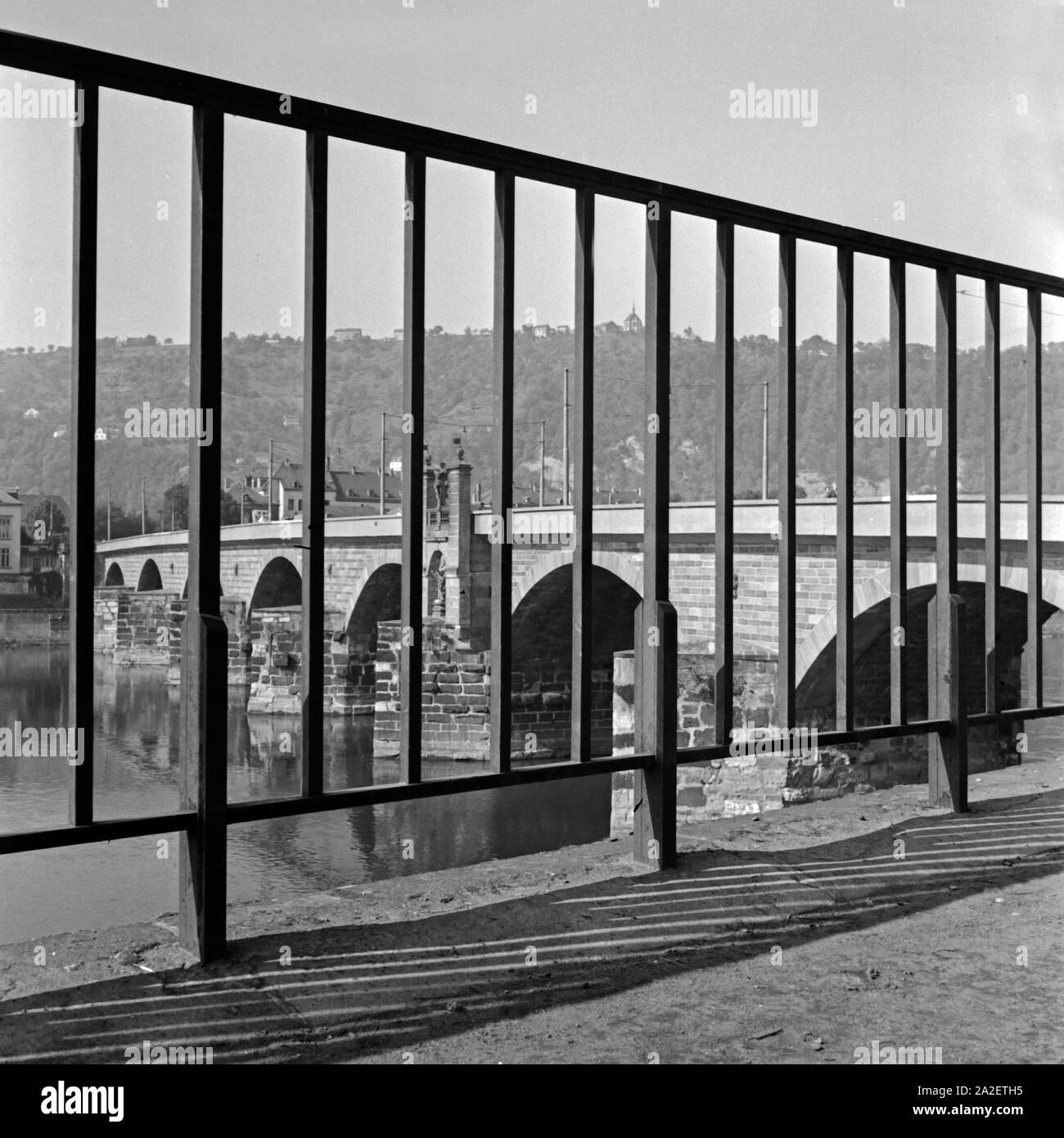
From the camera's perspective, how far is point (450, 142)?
12.4ft

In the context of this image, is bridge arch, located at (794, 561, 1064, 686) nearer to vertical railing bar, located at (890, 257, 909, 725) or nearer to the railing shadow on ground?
vertical railing bar, located at (890, 257, 909, 725)

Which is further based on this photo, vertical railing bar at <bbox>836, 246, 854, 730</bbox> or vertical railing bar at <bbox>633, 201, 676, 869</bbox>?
vertical railing bar at <bbox>836, 246, 854, 730</bbox>

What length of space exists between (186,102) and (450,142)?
82 cm

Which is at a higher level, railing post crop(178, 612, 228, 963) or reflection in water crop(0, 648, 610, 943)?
railing post crop(178, 612, 228, 963)

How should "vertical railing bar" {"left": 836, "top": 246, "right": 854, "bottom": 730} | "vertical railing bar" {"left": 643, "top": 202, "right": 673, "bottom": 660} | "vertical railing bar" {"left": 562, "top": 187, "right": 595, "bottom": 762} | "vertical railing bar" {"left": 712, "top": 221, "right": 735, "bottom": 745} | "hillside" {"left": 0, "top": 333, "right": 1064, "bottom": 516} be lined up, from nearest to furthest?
"vertical railing bar" {"left": 562, "top": 187, "right": 595, "bottom": 762}, "vertical railing bar" {"left": 643, "top": 202, "right": 673, "bottom": 660}, "vertical railing bar" {"left": 712, "top": 221, "right": 735, "bottom": 745}, "vertical railing bar" {"left": 836, "top": 246, "right": 854, "bottom": 730}, "hillside" {"left": 0, "top": 333, "right": 1064, "bottom": 516}

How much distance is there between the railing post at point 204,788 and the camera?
123 inches

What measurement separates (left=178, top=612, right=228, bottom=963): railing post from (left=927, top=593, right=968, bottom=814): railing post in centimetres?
317

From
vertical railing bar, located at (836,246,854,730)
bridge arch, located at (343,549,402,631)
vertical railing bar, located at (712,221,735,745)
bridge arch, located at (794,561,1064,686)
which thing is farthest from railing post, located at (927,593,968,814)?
bridge arch, located at (343,549,402,631)

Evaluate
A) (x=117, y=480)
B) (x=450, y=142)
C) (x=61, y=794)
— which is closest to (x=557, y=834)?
(x=61, y=794)

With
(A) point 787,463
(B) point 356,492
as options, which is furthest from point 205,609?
(B) point 356,492

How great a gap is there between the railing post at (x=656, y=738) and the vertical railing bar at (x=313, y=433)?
1130 millimetres

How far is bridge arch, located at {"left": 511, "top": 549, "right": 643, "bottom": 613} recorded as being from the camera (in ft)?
72.9

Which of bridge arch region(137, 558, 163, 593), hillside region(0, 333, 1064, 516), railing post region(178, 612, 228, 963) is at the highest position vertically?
hillside region(0, 333, 1064, 516)
